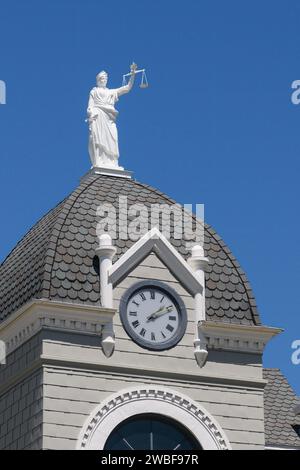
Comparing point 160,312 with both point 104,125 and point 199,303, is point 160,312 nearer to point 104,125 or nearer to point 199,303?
point 199,303

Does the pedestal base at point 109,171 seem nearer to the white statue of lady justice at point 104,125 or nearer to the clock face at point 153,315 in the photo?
the white statue of lady justice at point 104,125

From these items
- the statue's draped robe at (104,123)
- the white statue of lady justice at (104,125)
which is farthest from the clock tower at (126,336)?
the statue's draped robe at (104,123)

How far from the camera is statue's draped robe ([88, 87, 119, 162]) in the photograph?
230ft

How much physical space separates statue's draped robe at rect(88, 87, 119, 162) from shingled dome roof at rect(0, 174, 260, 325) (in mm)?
993

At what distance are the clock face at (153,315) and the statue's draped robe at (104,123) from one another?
6.16 metres

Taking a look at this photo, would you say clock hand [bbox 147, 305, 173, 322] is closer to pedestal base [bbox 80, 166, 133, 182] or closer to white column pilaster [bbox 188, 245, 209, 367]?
white column pilaster [bbox 188, 245, 209, 367]

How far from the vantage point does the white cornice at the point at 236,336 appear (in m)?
66.3

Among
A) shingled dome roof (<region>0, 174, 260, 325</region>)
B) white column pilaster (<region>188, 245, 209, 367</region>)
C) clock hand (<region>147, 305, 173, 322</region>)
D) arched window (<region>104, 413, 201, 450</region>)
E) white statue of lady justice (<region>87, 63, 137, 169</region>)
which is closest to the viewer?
arched window (<region>104, 413, 201, 450</region>)

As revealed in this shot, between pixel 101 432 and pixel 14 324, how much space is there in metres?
4.54

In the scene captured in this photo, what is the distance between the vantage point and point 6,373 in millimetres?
66688

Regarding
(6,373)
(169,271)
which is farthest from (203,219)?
(6,373)

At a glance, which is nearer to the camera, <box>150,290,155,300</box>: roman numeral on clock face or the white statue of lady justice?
<box>150,290,155,300</box>: roman numeral on clock face

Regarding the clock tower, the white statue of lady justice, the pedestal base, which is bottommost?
the clock tower

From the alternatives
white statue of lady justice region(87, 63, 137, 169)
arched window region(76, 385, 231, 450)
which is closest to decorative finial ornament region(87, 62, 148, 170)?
white statue of lady justice region(87, 63, 137, 169)
